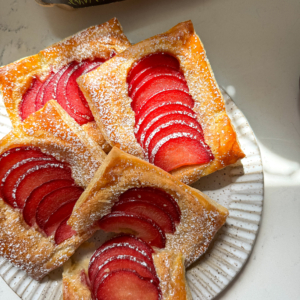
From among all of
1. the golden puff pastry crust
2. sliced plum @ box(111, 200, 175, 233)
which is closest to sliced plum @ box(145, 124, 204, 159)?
the golden puff pastry crust

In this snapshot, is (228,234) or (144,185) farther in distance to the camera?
(228,234)

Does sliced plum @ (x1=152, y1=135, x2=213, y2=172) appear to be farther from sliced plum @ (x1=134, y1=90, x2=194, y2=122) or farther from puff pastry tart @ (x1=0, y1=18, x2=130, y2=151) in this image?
puff pastry tart @ (x1=0, y1=18, x2=130, y2=151)

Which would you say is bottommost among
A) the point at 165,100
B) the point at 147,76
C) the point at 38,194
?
the point at 38,194

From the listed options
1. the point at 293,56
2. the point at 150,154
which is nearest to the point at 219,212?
the point at 150,154

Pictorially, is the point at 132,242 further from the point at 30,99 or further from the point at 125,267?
the point at 30,99

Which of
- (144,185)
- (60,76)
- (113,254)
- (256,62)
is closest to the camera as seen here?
(144,185)

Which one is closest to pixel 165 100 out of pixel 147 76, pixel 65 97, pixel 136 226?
pixel 147 76

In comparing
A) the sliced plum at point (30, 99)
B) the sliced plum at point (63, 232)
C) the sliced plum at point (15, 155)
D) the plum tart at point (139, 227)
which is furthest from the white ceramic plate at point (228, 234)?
the sliced plum at point (30, 99)
